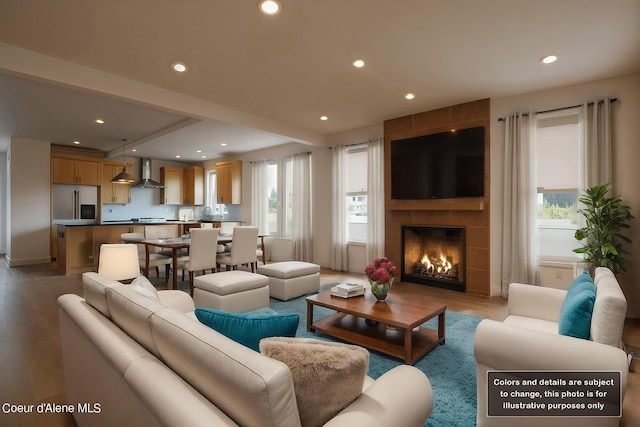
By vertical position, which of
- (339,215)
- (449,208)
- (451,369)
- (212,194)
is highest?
(212,194)

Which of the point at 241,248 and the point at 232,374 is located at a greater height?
the point at 232,374

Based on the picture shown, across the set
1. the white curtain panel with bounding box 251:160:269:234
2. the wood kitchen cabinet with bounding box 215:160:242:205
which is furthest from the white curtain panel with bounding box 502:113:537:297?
the wood kitchen cabinet with bounding box 215:160:242:205

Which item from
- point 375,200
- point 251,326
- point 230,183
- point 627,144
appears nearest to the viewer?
point 251,326

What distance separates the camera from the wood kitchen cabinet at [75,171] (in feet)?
23.7

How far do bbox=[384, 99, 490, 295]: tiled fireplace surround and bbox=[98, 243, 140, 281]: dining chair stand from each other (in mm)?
3994

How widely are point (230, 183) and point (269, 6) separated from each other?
20.3ft

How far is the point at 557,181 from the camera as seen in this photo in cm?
400

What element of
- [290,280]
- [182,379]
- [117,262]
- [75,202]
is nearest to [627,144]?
[290,280]

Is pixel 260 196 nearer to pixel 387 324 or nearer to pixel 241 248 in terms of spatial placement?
pixel 241 248

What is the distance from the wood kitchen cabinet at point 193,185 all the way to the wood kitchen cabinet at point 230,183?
1211 millimetres

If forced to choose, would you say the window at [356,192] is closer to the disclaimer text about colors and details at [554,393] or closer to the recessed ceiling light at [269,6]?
the recessed ceiling light at [269,6]

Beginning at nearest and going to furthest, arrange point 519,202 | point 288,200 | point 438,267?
point 519,202 → point 438,267 → point 288,200

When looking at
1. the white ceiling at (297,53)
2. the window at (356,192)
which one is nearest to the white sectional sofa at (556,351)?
the white ceiling at (297,53)

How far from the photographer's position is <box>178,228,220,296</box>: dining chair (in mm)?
4395
